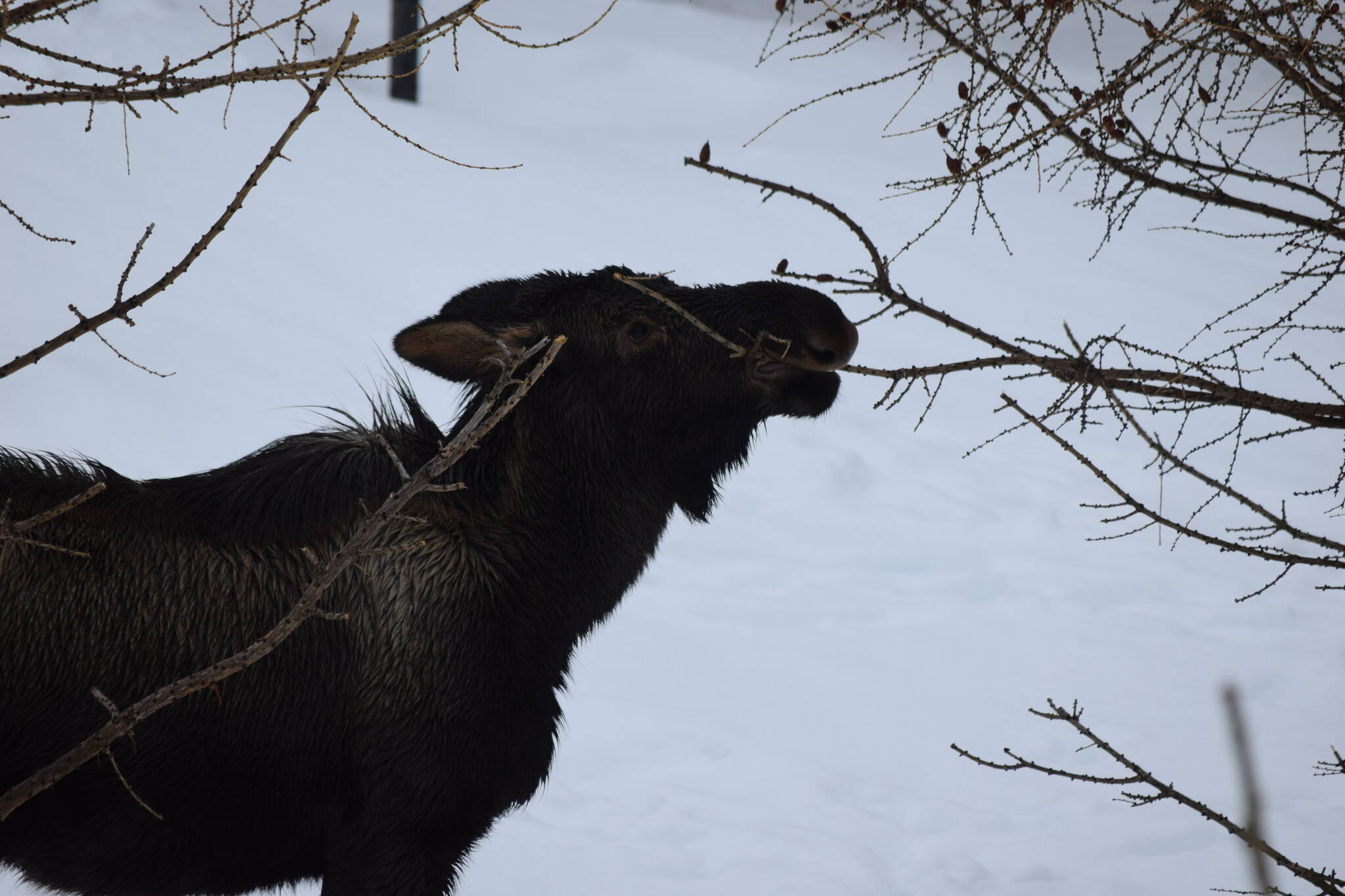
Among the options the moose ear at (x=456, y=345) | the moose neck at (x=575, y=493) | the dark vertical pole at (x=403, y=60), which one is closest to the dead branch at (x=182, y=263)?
the moose ear at (x=456, y=345)

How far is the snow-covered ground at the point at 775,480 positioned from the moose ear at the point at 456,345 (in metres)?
1.99

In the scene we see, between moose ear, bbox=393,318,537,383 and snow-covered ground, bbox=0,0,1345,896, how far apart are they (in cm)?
199

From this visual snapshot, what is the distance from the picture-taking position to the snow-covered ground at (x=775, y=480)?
188 inches

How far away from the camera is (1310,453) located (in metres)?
9.04

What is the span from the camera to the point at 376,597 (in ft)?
9.60

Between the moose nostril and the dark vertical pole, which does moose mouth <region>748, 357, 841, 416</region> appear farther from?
the dark vertical pole

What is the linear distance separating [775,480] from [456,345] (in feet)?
17.4

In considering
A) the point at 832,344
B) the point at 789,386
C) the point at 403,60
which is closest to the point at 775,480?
the point at 789,386

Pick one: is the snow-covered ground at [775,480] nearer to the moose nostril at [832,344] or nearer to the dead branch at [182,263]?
the moose nostril at [832,344]

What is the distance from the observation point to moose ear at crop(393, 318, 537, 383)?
312cm

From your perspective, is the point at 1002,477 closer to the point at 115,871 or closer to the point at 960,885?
the point at 960,885

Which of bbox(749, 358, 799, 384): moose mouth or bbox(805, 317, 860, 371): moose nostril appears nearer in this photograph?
bbox(805, 317, 860, 371): moose nostril

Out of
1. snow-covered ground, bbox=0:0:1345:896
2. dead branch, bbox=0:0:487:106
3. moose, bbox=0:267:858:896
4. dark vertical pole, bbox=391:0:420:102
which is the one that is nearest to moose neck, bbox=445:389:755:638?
moose, bbox=0:267:858:896

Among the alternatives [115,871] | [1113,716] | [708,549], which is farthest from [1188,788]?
[115,871]
